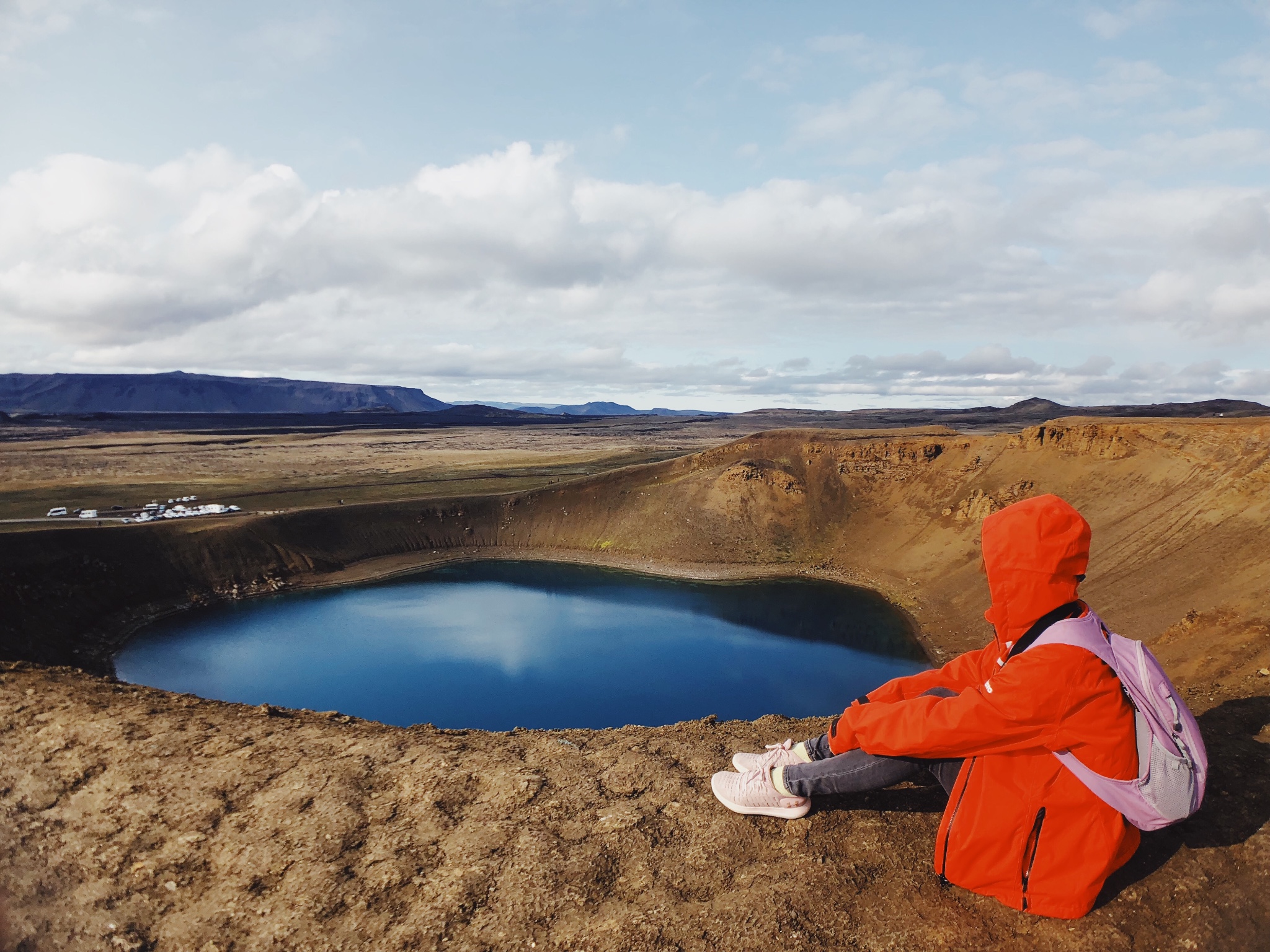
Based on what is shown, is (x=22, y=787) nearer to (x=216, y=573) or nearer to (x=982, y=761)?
(x=982, y=761)

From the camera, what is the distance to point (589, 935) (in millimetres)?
4297

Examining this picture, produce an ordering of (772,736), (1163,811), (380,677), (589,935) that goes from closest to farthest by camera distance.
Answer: (1163,811) → (589,935) → (772,736) → (380,677)

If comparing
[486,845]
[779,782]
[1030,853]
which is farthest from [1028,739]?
[486,845]

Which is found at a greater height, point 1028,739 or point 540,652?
point 1028,739

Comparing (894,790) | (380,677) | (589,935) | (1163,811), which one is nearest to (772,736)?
(894,790)

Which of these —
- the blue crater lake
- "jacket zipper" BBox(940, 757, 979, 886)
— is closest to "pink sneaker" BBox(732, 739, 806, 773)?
"jacket zipper" BBox(940, 757, 979, 886)

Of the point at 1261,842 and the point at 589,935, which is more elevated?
the point at 1261,842

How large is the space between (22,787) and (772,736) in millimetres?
8127

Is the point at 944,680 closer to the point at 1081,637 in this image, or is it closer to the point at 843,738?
the point at 843,738

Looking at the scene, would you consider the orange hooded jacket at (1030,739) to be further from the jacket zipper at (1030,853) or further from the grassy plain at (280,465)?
the grassy plain at (280,465)

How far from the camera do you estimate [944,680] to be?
15.0 ft

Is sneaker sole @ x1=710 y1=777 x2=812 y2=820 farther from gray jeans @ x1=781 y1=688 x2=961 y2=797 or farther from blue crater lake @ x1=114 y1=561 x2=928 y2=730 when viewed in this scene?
blue crater lake @ x1=114 y1=561 x2=928 y2=730

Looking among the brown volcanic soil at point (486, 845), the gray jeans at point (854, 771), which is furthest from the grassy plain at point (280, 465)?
the gray jeans at point (854, 771)

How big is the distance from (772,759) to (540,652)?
35372 mm
